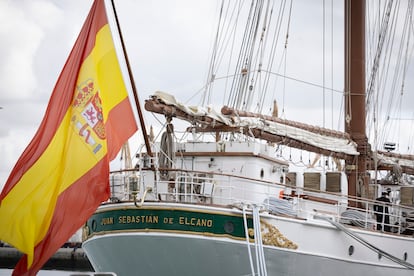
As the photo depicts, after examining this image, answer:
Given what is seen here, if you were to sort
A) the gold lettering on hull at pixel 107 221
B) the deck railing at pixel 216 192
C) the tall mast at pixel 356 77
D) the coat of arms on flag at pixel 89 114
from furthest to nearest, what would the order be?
the tall mast at pixel 356 77
the gold lettering on hull at pixel 107 221
the deck railing at pixel 216 192
the coat of arms on flag at pixel 89 114

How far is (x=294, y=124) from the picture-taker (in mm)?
27094

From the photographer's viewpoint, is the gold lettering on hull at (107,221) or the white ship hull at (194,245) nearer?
the white ship hull at (194,245)

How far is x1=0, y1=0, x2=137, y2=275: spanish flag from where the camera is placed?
14.4 m

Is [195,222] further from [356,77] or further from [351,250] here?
[356,77]

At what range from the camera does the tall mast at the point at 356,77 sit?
29516 mm

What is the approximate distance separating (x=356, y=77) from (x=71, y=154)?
17.3 m

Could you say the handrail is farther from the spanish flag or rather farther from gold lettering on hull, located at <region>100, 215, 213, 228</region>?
the spanish flag

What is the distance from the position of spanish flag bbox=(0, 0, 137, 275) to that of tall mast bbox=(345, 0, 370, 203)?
14432mm

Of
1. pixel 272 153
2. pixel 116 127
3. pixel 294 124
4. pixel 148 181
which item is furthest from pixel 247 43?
pixel 116 127

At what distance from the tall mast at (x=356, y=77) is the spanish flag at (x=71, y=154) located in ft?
47.3

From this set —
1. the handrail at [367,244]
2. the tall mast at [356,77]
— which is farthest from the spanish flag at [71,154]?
the tall mast at [356,77]

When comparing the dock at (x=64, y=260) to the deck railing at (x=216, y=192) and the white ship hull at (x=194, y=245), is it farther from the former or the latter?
the white ship hull at (x=194, y=245)

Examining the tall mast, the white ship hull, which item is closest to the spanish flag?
the white ship hull

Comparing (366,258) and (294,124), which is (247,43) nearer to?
(294,124)
